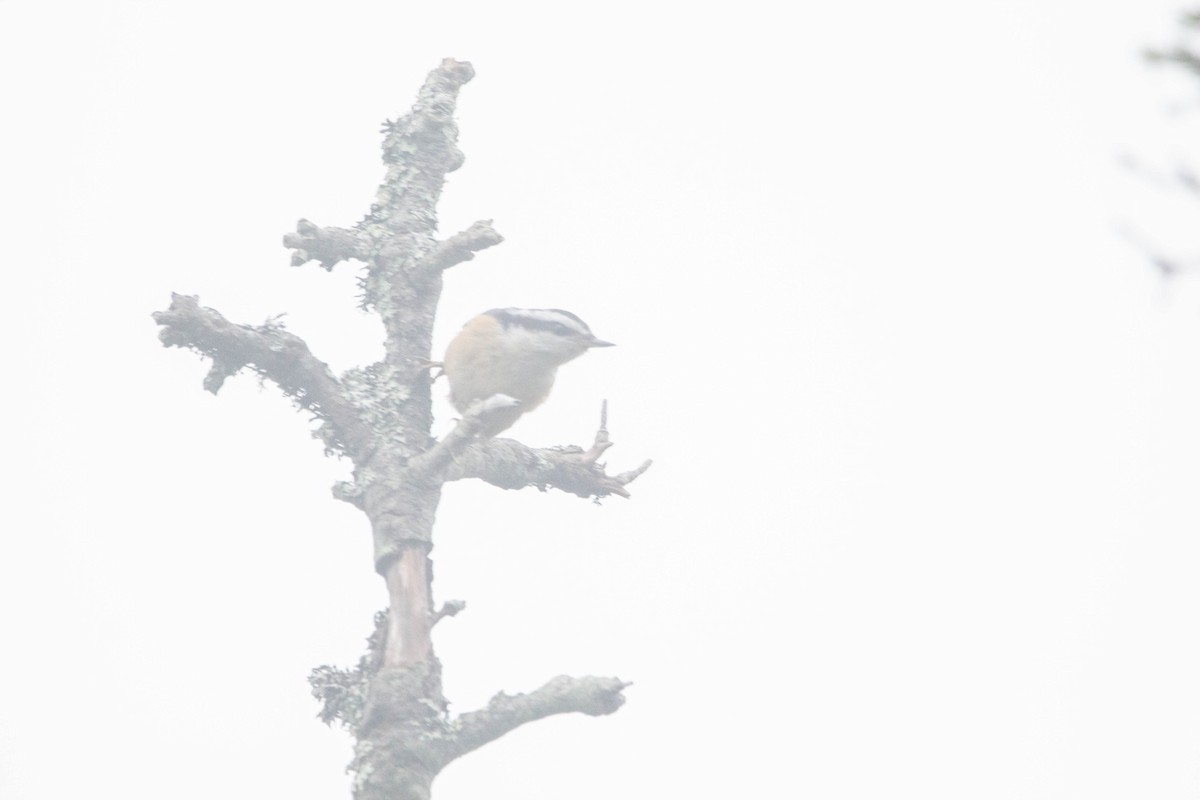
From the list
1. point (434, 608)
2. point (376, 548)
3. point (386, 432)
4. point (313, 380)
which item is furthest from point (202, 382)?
point (434, 608)

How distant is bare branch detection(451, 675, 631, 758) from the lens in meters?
4.06

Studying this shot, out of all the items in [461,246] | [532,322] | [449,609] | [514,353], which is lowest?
[449,609]

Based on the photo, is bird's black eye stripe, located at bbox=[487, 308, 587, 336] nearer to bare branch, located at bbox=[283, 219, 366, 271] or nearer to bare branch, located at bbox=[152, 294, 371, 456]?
bare branch, located at bbox=[283, 219, 366, 271]

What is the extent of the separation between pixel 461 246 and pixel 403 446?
890 mm

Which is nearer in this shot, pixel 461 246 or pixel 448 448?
pixel 448 448

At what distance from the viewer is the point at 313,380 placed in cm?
505

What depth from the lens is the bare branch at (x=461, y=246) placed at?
520cm

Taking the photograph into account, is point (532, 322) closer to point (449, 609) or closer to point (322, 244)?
point (322, 244)

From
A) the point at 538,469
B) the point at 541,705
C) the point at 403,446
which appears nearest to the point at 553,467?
the point at 538,469

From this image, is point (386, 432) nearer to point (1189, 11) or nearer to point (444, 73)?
point (444, 73)

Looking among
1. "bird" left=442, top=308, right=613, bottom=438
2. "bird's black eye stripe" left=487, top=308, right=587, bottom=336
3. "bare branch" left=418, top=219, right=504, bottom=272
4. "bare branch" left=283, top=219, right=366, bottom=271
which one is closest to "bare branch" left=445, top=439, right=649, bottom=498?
"bare branch" left=418, top=219, right=504, bottom=272

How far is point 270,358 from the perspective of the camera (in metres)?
4.96

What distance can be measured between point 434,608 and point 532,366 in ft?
8.83

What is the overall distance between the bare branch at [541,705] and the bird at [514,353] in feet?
8.44
